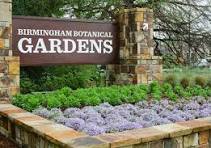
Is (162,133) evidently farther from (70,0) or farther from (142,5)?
(142,5)

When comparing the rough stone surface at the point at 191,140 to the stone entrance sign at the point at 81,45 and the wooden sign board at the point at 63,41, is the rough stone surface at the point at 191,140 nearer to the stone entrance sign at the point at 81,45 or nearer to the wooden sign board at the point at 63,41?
the stone entrance sign at the point at 81,45

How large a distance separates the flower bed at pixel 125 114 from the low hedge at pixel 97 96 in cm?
24

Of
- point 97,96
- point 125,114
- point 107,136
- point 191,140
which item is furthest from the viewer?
point 97,96

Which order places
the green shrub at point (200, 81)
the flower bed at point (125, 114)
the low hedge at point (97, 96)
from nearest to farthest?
the flower bed at point (125, 114) → the low hedge at point (97, 96) → the green shrub at point (200, 81)

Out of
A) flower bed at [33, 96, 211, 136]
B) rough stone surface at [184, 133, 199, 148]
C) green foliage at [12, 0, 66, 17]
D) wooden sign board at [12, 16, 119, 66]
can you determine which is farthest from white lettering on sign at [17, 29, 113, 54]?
rough stone surface at [184, 133, 199, 148]

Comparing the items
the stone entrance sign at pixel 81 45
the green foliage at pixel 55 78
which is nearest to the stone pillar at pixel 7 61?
the stone entrance sign at pixel 81 45

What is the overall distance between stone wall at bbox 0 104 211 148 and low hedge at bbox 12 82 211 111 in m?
0.82

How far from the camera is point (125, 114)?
5.07 m

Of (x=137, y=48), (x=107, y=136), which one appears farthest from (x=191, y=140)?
(x=137, y=48)

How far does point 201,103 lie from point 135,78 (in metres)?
2.07

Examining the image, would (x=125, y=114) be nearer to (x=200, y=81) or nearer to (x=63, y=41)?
(x=63, y=41)

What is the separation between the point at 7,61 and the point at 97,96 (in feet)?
5.21

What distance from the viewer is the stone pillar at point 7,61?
6.25 metres

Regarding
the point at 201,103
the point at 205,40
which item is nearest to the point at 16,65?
the point at 201,103
